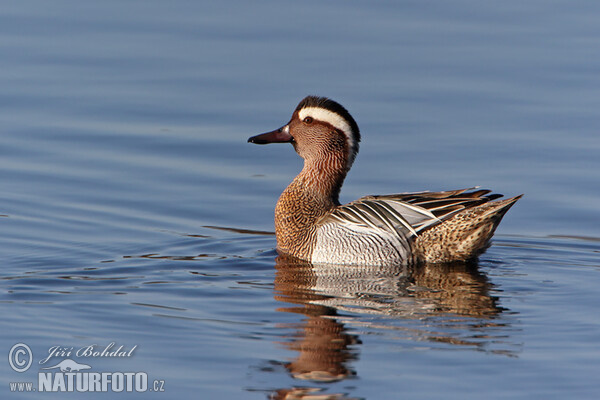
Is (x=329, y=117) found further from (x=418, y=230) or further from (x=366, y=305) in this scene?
(x=366, y=305)

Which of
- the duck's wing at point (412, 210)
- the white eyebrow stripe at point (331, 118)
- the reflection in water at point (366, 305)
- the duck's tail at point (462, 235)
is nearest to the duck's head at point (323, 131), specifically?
the white eyebrow stripe at point (331, 118)

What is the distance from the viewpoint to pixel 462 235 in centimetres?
1054

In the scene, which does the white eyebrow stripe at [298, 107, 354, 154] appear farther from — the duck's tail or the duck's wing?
the duck's tail

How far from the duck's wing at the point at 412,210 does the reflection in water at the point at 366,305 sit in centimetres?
40

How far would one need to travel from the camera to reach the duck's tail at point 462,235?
1045 centimetres

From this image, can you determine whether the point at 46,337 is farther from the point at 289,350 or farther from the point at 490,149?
the point at 490,149

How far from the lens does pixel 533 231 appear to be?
11.7 metres

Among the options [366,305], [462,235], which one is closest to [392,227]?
[462,235]

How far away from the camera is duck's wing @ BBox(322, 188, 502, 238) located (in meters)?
10.5

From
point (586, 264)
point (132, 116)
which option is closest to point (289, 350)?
point (586, 264)

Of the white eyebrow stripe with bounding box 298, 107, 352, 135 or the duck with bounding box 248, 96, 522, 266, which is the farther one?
the white eyebrow stripe with bounding box 298, 107, 352, 135

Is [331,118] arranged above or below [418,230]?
above

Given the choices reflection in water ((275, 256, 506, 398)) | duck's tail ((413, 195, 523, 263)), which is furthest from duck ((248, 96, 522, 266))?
reflection in water ((275, 256, 506, 398))

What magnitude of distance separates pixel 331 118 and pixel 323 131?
0.59ft
